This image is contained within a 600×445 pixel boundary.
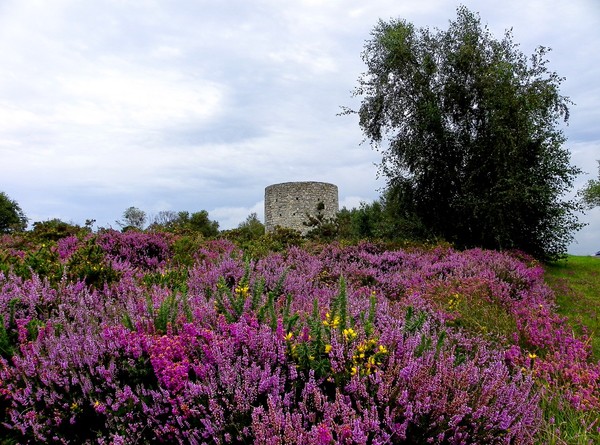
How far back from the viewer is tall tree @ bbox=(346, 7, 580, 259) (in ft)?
58.3

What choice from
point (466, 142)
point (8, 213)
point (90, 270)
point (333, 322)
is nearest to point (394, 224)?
point (466, 142)

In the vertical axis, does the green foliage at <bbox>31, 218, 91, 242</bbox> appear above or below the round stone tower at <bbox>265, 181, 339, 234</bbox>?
below

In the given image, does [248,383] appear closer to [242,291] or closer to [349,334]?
[349,334]

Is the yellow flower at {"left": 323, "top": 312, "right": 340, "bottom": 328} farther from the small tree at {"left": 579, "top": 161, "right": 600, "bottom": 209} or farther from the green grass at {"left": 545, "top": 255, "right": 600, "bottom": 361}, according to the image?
the small tree at {"left": 579, "top": 161, "right": 600, "bottom": 209}

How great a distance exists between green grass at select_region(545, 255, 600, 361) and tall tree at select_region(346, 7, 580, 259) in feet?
6.27

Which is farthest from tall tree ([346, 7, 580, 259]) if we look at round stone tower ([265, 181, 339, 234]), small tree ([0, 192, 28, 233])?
small tree ([0, 192, 28, 233])

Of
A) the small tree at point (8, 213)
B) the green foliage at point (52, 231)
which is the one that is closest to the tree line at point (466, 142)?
the green foliage at point (52, 231)

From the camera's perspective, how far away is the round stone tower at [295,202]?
106ft

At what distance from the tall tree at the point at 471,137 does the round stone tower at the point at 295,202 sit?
38.1 feet

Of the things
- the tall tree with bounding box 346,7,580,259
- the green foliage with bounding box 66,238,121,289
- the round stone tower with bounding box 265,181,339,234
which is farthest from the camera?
the round stone tower with bounding box 265,181,339,234

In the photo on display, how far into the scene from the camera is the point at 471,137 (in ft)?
63.8

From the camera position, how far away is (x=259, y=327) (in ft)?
9.94

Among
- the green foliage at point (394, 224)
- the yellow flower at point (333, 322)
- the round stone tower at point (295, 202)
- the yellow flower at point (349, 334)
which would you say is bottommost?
the yellow flower at point (349, 334)

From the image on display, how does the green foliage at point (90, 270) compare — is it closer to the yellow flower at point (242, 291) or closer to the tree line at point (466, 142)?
the yellow flower at point (242, 291)
